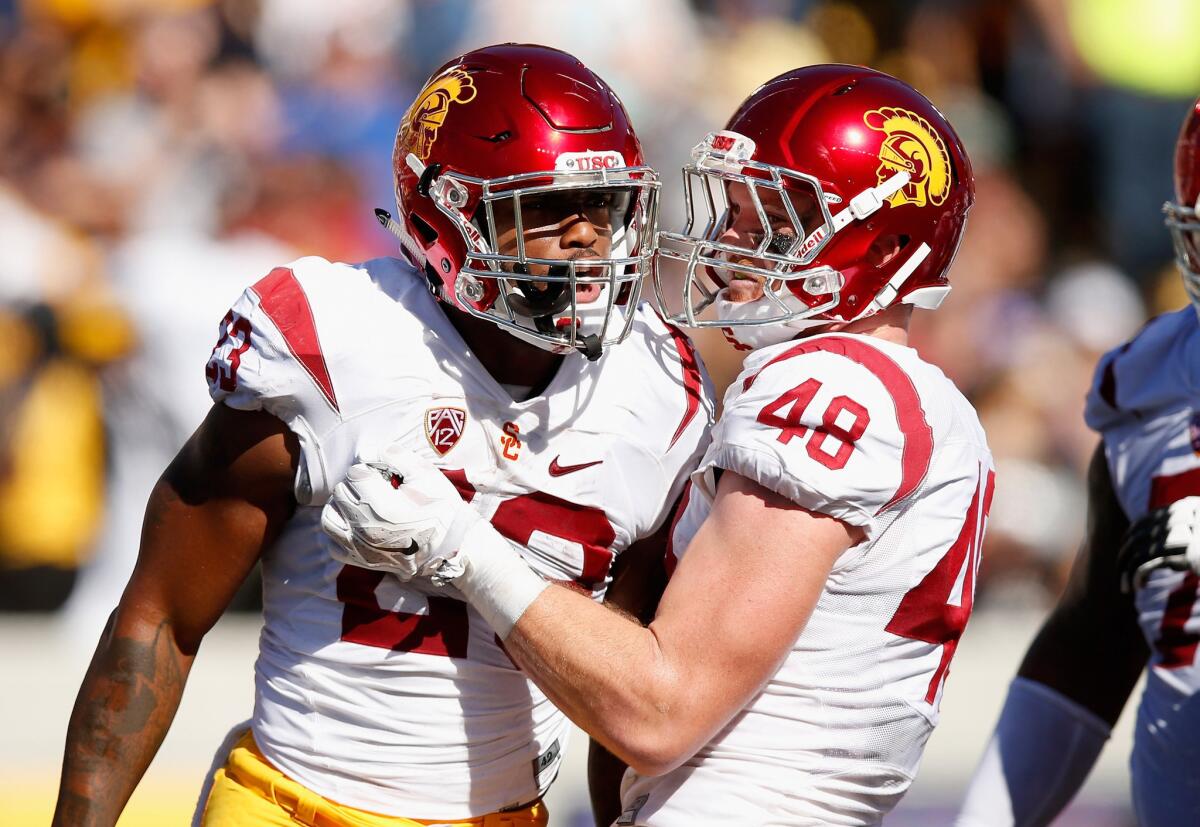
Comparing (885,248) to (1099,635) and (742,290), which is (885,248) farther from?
(1099,635)

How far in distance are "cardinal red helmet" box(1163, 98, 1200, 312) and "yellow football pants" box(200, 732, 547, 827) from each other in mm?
1296

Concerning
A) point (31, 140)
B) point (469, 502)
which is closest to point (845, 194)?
point (469, 502)

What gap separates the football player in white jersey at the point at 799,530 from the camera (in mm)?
1904

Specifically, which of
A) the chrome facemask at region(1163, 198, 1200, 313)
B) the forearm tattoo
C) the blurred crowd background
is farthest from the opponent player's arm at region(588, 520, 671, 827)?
the blurred crowd background

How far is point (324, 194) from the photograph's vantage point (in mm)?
5590

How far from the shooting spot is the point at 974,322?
5891 millimetres

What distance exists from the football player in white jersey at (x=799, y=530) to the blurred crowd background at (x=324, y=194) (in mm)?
3242

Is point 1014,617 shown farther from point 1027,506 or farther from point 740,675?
point 740,675

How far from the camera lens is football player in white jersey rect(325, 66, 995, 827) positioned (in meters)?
1.90

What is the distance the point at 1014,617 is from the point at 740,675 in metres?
4.05

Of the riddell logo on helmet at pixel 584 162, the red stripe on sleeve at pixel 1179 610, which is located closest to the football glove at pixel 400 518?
the riddell logo on helmet at pixel 584 162

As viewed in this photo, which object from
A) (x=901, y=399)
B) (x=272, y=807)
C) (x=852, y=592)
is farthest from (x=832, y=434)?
(x=272, y=807)

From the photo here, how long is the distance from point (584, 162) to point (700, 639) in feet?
2.24

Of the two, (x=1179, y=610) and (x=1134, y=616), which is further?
(x=1134, y=616)
